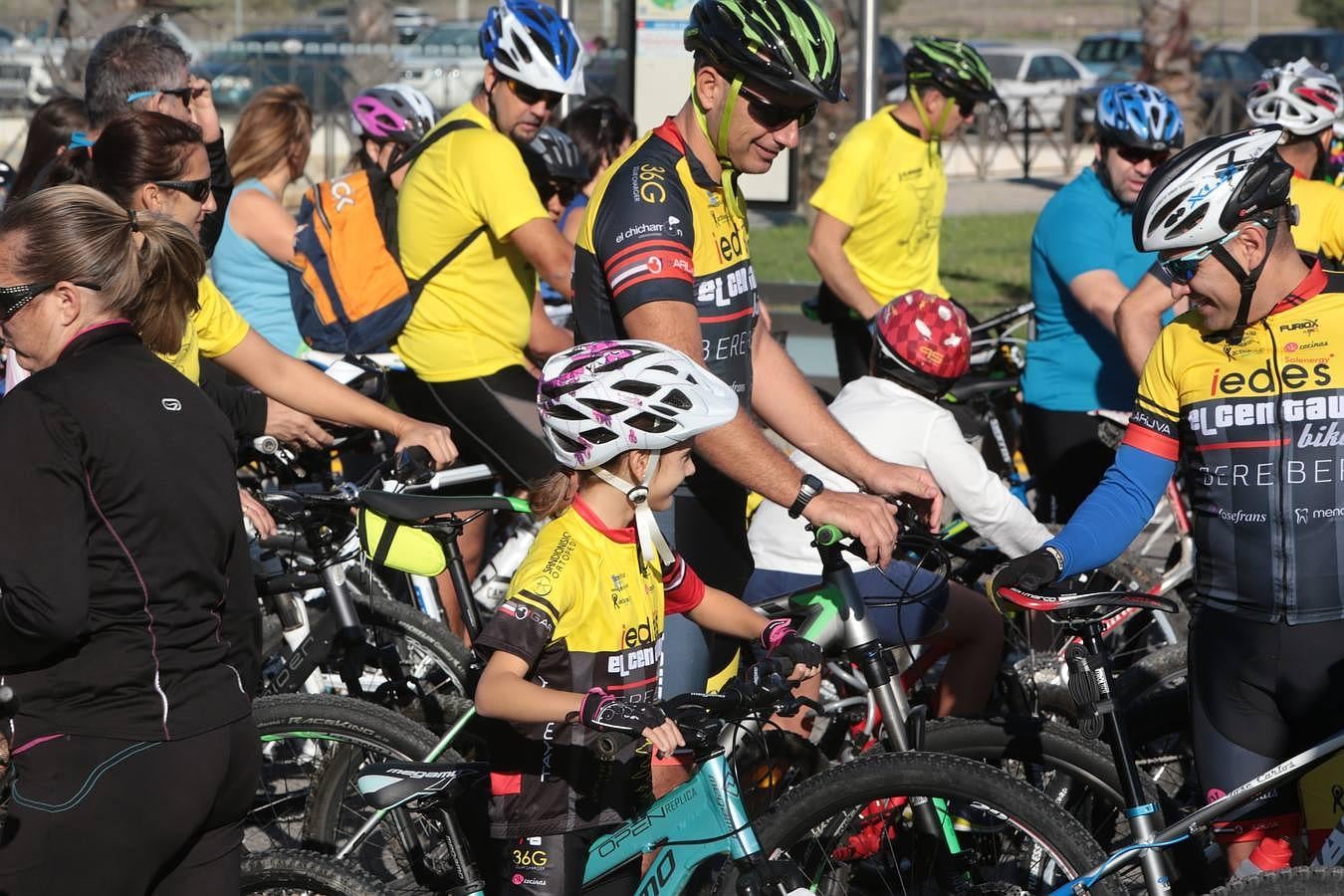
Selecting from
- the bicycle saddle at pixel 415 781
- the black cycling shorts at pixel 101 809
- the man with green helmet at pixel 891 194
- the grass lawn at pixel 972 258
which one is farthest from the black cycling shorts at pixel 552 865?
the grass lawn at pixel 972 258

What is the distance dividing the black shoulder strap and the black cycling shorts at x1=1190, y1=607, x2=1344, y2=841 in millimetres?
2923

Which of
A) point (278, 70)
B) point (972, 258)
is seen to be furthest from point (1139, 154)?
point (278, 70)

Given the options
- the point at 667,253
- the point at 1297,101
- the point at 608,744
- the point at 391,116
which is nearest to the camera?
the point at 608,744

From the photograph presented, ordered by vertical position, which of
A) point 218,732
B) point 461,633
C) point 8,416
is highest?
point 8,416

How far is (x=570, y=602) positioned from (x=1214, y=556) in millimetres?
1414

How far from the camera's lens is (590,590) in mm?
3393

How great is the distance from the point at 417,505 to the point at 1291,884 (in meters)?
2.26

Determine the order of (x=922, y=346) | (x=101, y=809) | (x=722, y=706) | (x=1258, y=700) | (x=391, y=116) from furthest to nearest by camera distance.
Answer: (x=391, y=116) → (x=922, y=346) → (x=1258, y=700) → (x=722, y=706) → (x=101, y=809)

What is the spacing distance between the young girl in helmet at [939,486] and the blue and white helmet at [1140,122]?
4.75 ft

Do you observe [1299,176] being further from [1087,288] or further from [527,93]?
[527,93]

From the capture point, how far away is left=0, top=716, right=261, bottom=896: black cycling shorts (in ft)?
9.77

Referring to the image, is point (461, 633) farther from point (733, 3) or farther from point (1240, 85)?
point (1240, 85)

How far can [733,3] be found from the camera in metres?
3.84

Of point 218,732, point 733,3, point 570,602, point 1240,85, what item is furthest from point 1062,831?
point 1240,85
